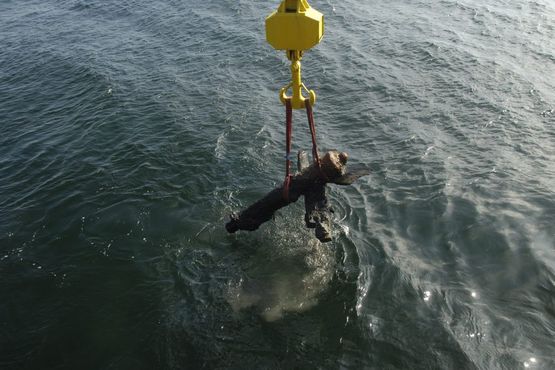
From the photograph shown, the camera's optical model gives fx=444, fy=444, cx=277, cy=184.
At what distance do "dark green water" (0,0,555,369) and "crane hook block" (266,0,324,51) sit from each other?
17.1 feet

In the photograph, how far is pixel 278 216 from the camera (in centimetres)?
1120

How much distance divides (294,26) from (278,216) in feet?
19.4

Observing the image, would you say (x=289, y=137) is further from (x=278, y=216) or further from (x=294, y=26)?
(x=278, y=216)

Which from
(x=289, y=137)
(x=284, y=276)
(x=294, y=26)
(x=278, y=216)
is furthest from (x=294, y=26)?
(x=278, y=216)

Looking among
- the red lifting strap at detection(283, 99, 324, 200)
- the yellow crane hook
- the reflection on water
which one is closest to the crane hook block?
the yellow crane hook

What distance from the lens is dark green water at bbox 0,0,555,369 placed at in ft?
27.2

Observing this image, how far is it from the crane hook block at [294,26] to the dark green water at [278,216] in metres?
5.23

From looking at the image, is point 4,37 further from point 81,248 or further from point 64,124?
point 81,248

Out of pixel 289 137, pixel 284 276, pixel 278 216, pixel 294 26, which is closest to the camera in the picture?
pixel 294 26

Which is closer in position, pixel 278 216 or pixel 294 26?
pixel 294 26

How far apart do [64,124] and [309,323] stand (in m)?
11.8

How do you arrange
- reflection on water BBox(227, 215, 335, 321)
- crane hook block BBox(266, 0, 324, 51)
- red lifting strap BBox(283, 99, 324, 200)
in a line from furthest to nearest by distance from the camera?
reflection on water BBox(227, 215, 335, 321) → red lifting strap BBox(283, 99, 324, 200) → crane hook block BBox(266, 0, 324, 51)

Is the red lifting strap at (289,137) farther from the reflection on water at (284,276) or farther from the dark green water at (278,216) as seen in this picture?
the dark green water at (278,216)

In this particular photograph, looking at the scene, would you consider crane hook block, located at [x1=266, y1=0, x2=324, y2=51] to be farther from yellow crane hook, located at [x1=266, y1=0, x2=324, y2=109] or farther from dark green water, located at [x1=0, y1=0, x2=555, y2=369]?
dark green water, located at [x1=0, y1=0, x2=555, y2=369]
